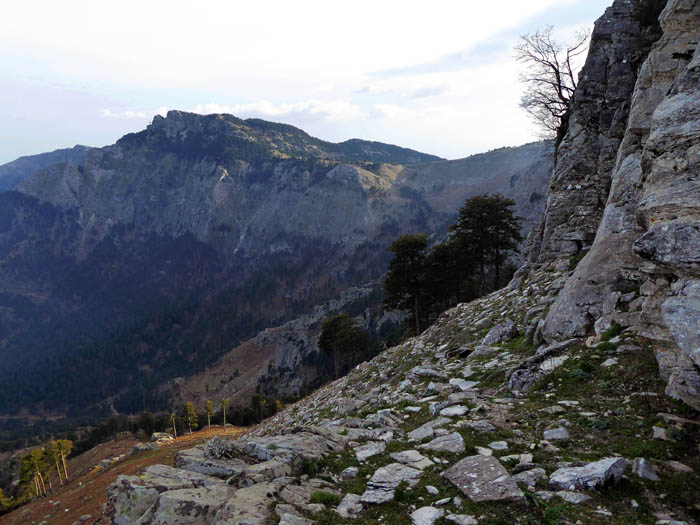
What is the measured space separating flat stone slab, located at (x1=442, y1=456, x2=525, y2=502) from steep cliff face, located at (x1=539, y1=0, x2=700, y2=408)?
3881 millimetres

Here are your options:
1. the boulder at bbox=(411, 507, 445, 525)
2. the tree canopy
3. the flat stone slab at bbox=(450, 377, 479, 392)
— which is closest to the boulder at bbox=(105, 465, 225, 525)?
the boulder at bbox=(411, 507, 445, 525)

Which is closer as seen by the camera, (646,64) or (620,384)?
(620,384)

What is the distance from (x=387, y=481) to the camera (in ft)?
21.0

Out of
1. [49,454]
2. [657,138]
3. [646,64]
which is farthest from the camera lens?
[49,454]

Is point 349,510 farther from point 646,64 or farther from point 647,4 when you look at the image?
point 647,4

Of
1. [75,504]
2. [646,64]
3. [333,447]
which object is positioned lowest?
[75,504]

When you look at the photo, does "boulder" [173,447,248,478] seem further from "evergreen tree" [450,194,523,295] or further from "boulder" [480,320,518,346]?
"evergreen tree" [450,194,523,295]

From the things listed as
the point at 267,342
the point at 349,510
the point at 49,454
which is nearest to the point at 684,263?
the point at 349,510

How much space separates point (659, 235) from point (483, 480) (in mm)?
5782

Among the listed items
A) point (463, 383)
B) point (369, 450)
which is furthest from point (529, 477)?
point (463, 383)

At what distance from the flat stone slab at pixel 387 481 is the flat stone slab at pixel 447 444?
92 cm

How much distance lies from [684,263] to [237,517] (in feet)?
28.9

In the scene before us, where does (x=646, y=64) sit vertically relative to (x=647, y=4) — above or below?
below

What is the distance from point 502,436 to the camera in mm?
7500
